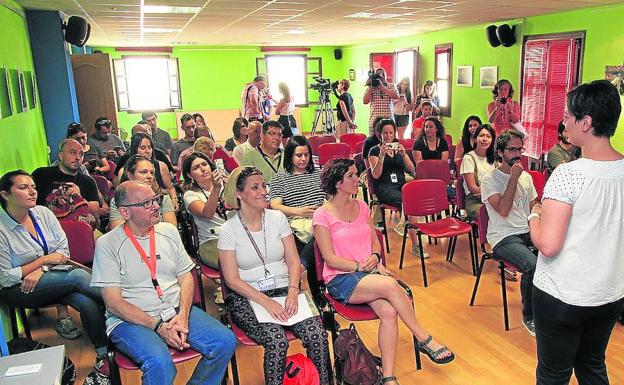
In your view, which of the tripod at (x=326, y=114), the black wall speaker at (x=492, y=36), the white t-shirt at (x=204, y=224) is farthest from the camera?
the tripod at (x=326, y=114)

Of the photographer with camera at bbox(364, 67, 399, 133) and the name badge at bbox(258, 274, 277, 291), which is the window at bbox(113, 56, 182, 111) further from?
the name badge at bbox(258, 274, 277, 291)

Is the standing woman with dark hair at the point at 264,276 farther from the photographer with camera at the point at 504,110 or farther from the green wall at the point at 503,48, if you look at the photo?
the green wall at the point at 503,48

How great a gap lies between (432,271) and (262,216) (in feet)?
7.32

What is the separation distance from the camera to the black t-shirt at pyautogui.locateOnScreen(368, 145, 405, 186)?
4910 mm

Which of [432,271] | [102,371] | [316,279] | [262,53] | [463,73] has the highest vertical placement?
[262,53]

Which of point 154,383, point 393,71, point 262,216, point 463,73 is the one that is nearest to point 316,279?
point 262,216

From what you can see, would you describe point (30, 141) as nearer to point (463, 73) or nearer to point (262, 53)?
point (463, 73)

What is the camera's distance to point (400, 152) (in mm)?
4926

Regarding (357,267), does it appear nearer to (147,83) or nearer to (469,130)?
(469,130)

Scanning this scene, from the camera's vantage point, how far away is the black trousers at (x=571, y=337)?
1821 mm

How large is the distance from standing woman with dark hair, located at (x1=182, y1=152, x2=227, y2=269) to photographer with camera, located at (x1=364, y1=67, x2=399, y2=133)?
184 inches

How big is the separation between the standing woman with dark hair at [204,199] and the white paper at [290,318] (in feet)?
2.50

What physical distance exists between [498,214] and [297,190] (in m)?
1.49

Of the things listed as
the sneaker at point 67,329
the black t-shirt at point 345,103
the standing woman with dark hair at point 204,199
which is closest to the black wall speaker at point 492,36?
the black t-shirt at point 345,103
